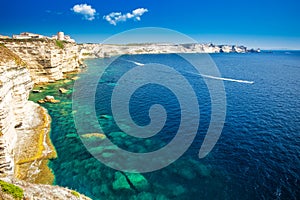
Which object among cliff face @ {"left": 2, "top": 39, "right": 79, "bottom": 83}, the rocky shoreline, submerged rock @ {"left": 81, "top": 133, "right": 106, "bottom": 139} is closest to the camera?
the rocky shoreline

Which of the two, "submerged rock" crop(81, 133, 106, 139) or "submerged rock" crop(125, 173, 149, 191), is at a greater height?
"submerged rock" crop(81, 133, 106, 139)

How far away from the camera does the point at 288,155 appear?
31688 millimetres

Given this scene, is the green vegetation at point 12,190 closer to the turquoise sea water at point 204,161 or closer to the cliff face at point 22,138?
the cliff face at point 22,138

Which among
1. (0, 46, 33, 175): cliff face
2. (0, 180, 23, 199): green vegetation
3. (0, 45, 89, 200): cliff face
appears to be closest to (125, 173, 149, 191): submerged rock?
(0, 45, 89, 200): cliff face

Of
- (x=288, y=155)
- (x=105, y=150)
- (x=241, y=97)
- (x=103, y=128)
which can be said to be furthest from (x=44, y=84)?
(x=288, y=155)

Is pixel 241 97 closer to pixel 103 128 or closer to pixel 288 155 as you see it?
pixel 288 155

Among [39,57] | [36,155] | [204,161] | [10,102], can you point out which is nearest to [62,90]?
[39,57]

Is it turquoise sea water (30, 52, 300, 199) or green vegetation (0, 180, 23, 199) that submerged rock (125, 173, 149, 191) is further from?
green vegetation (0, 180, 23, 199)

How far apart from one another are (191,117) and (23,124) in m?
33.8

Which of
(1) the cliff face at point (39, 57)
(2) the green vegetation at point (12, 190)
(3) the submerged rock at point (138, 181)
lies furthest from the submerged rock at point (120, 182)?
(1) the cliff face at point (39, 57)

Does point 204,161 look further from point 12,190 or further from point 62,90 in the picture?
point 62,90

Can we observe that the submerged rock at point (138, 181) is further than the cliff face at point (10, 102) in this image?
Yes

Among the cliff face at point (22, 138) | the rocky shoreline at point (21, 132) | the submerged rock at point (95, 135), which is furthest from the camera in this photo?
the submerged rock at point (95, 135)

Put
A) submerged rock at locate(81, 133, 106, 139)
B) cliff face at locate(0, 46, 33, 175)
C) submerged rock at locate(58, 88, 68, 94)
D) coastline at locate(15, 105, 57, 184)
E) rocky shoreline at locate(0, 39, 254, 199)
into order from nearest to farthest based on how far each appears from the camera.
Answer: cliff face at locate(0, 46, 33, 175), rocky shoreline at locate(0, 39, 254, 199), coastline at locate(15, 105, 57, 184), submerged rock at locate(81, 133, 106, 139), submerged rock at locate(58, 88, 68, 94)
